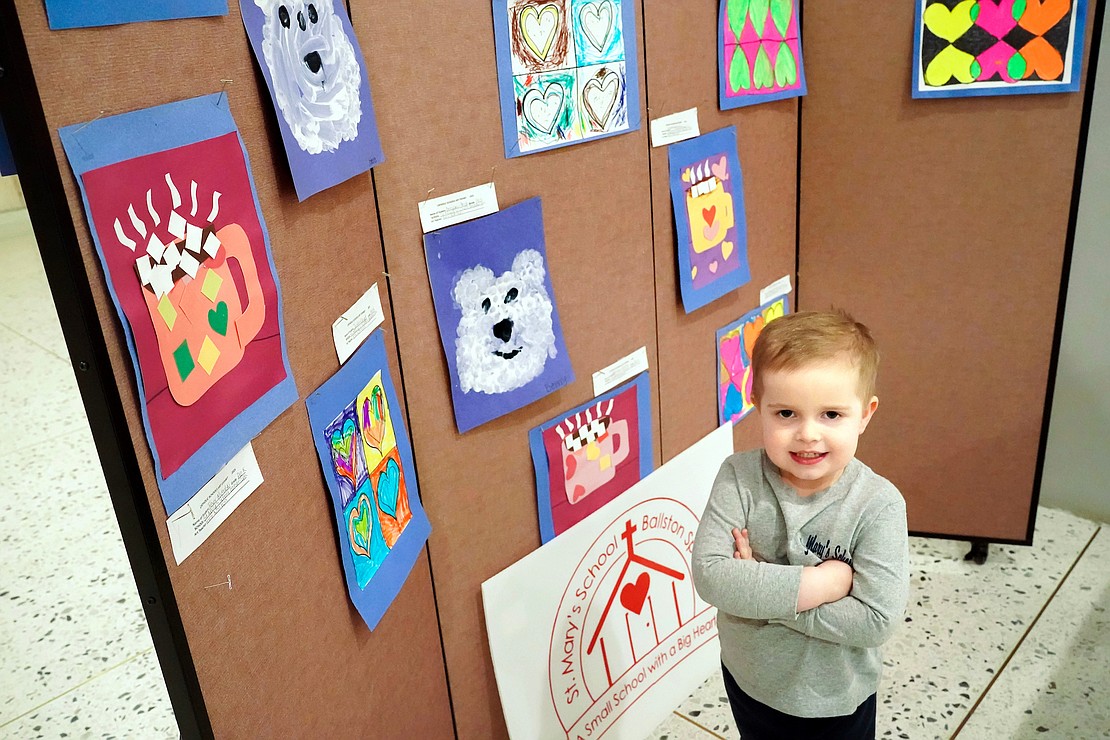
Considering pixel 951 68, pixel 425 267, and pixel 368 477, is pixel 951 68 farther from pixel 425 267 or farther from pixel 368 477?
pixel 368 477

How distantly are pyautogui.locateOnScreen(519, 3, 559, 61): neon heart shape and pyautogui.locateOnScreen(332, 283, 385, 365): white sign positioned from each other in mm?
514

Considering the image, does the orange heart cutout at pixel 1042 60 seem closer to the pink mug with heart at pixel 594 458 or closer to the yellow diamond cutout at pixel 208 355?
the pink mug with heart at pixel 594 458

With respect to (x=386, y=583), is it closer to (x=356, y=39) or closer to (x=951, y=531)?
(x=356, y=39)

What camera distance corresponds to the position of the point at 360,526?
122 cm

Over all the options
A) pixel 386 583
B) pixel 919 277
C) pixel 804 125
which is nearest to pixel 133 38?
pixel 386 583

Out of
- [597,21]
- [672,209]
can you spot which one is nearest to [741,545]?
[672,209]

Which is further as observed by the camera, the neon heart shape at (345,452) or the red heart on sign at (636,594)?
the red heart on sign at (636,594)

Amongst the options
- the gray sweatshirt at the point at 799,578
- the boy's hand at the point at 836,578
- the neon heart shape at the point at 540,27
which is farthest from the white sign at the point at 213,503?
the neon heart shape at the point at 540,27

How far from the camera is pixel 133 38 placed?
80cm

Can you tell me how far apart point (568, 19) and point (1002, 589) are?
195 cm

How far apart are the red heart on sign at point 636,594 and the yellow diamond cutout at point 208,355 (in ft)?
4.08

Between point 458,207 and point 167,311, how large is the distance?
25.1 inches

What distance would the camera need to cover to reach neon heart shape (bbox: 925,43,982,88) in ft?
6.81

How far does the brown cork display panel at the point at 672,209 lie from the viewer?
1.79 m
